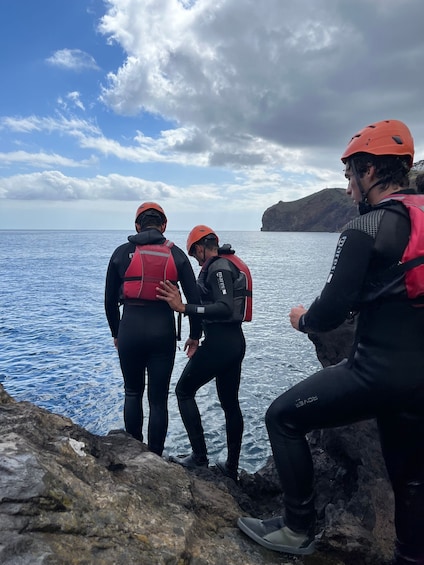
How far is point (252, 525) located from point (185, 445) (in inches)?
184

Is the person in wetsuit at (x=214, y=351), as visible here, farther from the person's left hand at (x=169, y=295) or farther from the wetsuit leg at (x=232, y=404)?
the person's left hand at (x=169, y=295)

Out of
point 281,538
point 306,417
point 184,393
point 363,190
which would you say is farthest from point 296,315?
point 184,393

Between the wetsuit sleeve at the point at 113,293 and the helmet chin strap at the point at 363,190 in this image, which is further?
the wetsuit sleeve at the point at 113,293

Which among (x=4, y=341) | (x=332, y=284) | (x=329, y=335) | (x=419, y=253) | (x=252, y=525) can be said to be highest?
(x=419, y=253)

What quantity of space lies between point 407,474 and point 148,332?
3.61 meters

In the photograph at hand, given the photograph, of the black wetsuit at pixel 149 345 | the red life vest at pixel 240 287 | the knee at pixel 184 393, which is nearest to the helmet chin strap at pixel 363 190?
the black wetsuit at pixel 149 345

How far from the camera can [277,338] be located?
16734 mm

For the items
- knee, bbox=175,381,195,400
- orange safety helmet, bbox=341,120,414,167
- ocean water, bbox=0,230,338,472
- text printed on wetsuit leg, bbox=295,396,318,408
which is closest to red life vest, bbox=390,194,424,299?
orange safety helmet, bbox=341,120,414,167

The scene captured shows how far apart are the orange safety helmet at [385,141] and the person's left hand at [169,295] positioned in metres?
3.14

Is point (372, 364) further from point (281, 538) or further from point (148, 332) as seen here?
point (148, 332)

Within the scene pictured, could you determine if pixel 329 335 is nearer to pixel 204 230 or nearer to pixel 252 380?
pixel 204 230

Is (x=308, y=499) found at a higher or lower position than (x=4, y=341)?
higher

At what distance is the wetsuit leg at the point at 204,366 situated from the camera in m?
6.30

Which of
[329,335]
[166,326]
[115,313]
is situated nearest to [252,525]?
[166,326]
